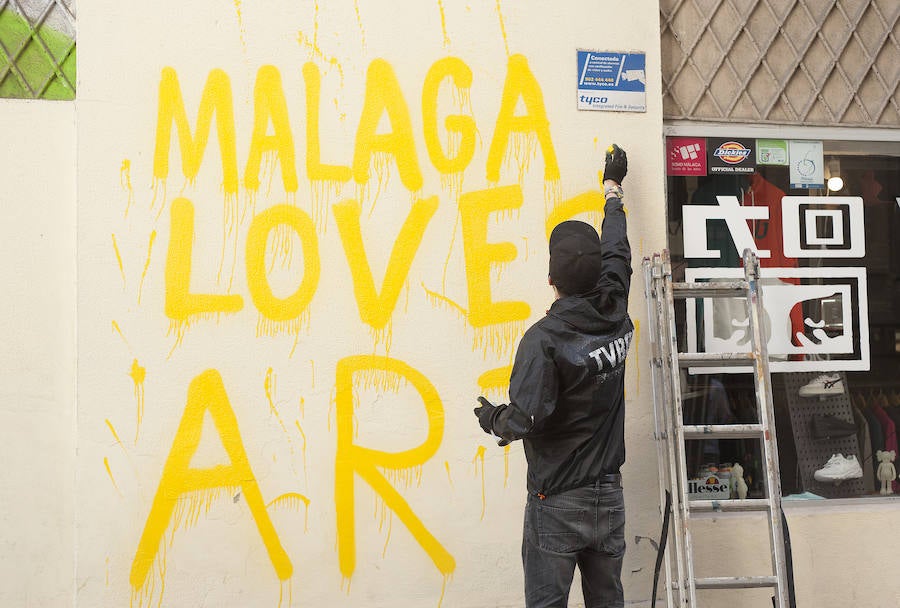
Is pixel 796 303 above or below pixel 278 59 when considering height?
below

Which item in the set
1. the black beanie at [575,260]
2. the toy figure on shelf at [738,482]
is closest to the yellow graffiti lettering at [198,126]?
the black beanie at [575,260]

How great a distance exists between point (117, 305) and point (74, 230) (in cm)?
43

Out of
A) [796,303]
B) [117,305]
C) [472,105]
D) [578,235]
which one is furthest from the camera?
A: [796,303]

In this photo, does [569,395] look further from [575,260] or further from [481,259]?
[481,259]

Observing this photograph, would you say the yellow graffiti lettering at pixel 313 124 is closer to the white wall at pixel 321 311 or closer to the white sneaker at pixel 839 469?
the white wall at pixel 321 311

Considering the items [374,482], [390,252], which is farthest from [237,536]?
[390,252]

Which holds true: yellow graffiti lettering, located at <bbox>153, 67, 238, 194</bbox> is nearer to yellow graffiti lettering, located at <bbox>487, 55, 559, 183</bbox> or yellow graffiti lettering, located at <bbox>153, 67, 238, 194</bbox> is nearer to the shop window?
yellow graffiti lettering, located at <bbox>487, 55, 559, 183</bbox>

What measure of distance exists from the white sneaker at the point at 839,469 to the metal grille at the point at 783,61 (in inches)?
73.3

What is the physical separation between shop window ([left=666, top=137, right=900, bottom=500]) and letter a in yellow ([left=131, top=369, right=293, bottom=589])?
227cm

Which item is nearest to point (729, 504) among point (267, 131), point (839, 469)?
point (839, 469)

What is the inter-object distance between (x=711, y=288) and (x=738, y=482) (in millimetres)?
1269

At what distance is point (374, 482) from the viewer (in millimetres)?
4414

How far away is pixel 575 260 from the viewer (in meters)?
3.38

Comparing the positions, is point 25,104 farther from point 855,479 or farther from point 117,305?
point 855,479
